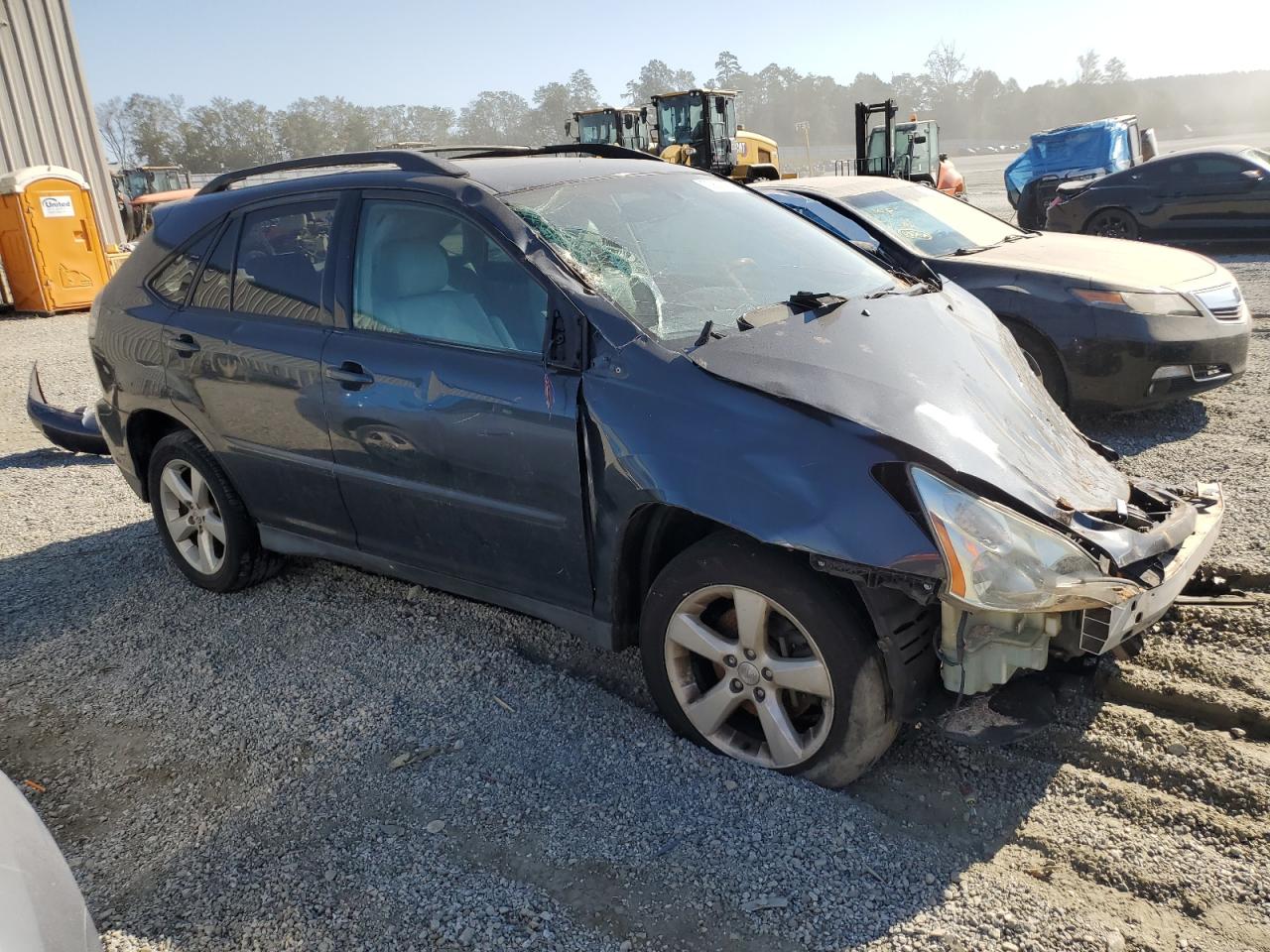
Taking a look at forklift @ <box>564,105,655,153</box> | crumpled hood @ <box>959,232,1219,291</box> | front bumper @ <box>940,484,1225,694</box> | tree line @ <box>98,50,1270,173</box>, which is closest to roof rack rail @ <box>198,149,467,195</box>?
front bumper @ <box>940,484,1225,694</box>

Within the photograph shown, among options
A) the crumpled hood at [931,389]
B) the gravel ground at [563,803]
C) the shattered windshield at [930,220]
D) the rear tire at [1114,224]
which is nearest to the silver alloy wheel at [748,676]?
the gravel ground at [563,803]

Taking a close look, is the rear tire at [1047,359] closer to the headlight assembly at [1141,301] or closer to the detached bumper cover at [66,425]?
the headlight assembly at [1141,301]

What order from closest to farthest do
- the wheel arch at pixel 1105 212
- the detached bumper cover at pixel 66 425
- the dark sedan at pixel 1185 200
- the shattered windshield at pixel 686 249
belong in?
the shattered windshield at pixel 686 249 < the detached bumper cover at pixel 66 425 < the dark sedan at pixel 1185 200 < the wheel arch at pixel 1105 212

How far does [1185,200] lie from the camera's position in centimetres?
1271

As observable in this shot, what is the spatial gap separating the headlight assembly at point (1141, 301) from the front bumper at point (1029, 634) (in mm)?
3453

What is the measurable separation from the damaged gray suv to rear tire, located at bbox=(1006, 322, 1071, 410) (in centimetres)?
220

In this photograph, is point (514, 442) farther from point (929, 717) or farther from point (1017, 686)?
point (1017, 686)

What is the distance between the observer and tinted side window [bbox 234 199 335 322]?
3693mm

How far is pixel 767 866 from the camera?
2.45m

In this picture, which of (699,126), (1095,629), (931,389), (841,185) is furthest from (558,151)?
(699,126)

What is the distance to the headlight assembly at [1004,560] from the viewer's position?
2336 millimetres

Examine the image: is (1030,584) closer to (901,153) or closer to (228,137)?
(901,153)

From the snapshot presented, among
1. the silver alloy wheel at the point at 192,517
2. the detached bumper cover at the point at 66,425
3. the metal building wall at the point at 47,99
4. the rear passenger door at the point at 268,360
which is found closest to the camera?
the rear passenger door at the point at 268,360

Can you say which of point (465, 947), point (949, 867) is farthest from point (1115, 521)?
point (465, 947)
